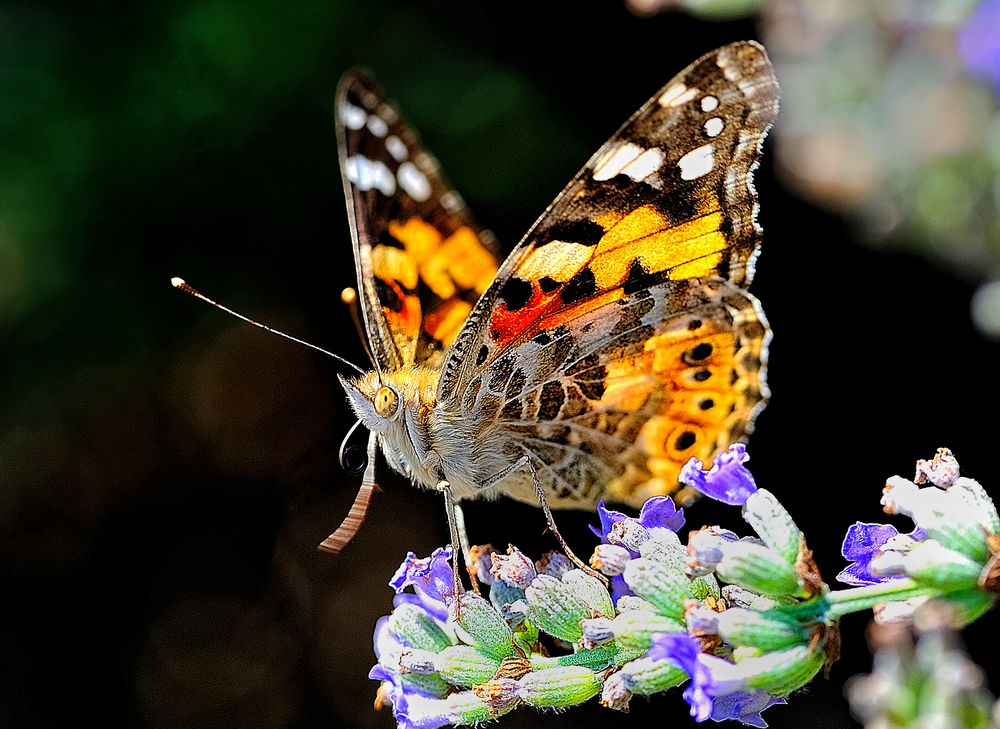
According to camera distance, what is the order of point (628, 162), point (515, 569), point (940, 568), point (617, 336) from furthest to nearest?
point (617, 336)
point (628, 162)
point (515, 569)
point (940, 568)

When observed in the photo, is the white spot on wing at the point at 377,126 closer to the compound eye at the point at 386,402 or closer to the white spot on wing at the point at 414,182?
the white spot on wing at the point at 414,182

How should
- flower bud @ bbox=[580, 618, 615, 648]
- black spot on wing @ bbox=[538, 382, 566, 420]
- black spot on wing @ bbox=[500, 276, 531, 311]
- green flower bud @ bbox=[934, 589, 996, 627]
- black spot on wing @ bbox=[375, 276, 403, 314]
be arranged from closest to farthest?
green flower bud @ bbox=[934, 589, 996, 627] < flower bud @ bbox=[580, 618, 615, 648] < black spot on wing @ bbox=[500, 276, 531, 311] < black spot on wing @ bbox=[538, 382, 566, 420] < black spot on wing @ bbox=[375, 276, 403, 314]

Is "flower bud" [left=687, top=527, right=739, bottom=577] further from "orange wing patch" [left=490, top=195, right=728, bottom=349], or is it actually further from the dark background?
the dark background

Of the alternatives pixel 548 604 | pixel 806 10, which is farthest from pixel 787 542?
pixel 806 10

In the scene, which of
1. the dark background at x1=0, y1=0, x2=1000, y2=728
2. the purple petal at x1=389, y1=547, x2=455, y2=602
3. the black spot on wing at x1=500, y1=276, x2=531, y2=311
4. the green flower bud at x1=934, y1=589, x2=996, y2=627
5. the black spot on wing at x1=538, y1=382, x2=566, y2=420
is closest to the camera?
the green flower bud at x1=934, y1=589, x2=996, y2=627

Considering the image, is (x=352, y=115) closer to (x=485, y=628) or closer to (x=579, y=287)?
(x=579, y=287)

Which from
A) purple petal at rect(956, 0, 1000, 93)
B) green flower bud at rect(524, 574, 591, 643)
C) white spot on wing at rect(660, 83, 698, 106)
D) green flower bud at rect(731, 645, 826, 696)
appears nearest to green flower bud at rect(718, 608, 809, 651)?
green flower bud at rect(731, 645, 826, 696)

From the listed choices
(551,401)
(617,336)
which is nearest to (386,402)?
(551,401)
